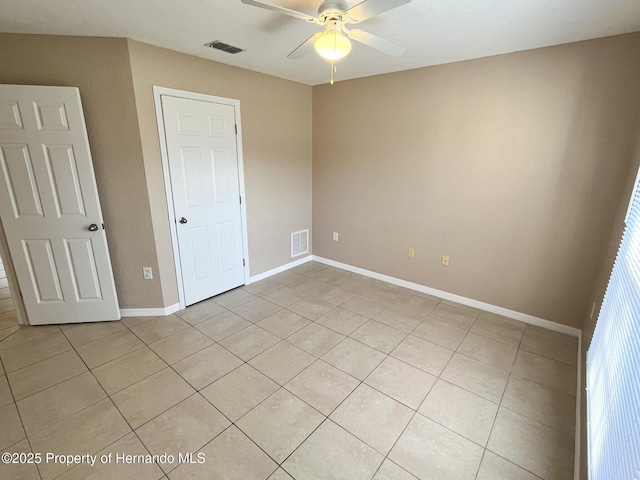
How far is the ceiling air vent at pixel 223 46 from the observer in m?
2.43

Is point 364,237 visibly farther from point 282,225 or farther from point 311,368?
point 311,368

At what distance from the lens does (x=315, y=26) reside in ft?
6.74

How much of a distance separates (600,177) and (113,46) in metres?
4.01

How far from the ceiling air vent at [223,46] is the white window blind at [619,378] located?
9.66 feet

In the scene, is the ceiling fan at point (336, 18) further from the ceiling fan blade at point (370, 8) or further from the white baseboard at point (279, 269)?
the white baseboard at point (279, 269)

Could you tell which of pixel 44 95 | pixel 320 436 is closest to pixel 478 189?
pixel 320 436

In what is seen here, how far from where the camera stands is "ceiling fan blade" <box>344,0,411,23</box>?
1383 mm

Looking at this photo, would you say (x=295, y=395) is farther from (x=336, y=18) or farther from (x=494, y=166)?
(x=494, y=166)

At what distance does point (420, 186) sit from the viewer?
10.8ft

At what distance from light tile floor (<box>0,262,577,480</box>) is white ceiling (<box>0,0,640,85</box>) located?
2.42 m

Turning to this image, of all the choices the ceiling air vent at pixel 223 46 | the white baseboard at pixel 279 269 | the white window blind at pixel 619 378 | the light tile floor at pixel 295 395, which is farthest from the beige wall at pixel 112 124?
the white window blind at pixel 619 378

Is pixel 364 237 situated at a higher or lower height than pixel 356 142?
lower

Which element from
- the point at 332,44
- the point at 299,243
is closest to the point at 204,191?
the point at 299,243

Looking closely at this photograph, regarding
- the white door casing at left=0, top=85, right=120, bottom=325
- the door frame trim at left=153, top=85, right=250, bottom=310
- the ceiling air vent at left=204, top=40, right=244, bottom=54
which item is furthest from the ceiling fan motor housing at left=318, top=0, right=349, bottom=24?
the white door casing at left=0, top=85, right=120, bottom=325
